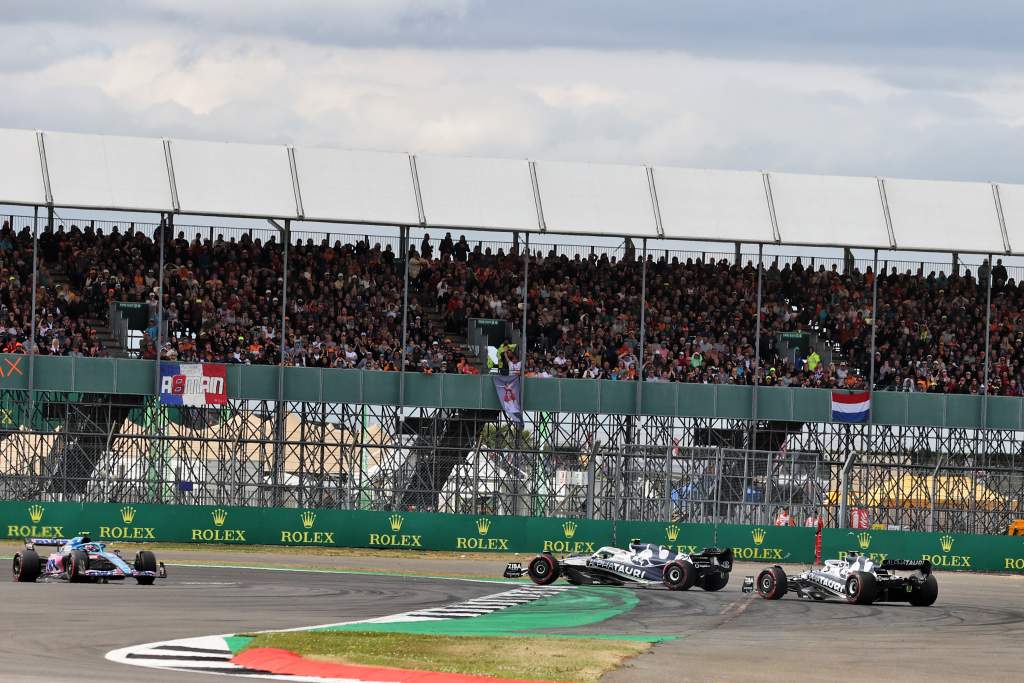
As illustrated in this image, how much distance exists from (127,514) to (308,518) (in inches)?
190

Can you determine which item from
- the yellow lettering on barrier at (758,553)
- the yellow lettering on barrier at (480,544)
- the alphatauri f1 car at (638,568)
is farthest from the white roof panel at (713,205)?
the alphatauri f1 car at (638,568)

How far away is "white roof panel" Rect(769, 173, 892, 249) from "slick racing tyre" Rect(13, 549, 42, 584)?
27.6 m

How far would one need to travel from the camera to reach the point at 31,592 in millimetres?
26641

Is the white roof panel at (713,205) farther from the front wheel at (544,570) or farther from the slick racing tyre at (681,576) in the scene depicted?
the slick racing tyre at (681,576)

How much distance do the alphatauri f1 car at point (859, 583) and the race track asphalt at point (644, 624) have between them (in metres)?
0.45

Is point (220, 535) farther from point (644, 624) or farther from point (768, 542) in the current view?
point (644, 624)

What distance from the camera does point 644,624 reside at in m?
24.6

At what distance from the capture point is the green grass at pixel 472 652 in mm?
17516

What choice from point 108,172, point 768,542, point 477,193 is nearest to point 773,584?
point 768,542

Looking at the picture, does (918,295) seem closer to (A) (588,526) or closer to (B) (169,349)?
(A) (588,526)

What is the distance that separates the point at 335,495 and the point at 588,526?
7926mm

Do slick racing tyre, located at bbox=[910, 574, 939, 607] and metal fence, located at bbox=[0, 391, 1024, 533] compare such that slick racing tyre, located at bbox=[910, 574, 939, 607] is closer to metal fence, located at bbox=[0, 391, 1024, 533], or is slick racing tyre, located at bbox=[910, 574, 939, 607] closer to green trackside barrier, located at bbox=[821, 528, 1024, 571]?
metal fence, located at bbox=[0, 391, 1024, 533]

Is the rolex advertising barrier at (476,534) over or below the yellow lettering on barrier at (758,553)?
over

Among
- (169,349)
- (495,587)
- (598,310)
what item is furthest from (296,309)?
(495,587)
